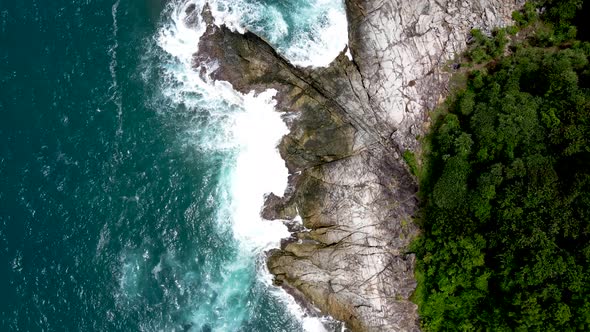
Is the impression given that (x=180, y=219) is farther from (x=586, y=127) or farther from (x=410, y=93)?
(x=586, y=127)

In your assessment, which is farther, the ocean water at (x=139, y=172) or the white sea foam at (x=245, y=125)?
the white sea foam at (x=245, y=125)

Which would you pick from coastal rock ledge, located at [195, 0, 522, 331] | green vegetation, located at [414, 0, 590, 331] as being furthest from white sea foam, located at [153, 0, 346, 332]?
green vegetation, located at [414, 0, 590, 331]

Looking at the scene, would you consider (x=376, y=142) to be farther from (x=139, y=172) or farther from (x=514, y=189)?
(x=139, y=172)

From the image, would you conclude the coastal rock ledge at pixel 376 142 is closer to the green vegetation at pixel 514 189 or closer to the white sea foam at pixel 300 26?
the white sea foam at pixel 300 26

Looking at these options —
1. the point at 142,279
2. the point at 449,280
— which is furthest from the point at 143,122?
the point at 449,280

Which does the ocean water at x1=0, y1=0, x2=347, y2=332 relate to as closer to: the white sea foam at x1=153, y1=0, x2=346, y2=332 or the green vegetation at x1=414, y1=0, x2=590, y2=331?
the white sea foam at x1=153, y1=0, x2=346, y2=332

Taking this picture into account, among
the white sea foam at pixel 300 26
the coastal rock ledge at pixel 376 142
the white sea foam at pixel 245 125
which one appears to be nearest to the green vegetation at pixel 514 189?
the coastal rock ledge at pixel 376 142
